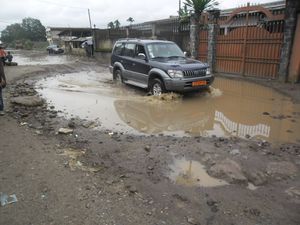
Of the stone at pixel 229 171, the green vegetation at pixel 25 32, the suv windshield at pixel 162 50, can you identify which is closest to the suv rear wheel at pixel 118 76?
the suv windshield at pixel 162 50

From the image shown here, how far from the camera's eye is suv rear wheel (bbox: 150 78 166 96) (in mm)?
8992

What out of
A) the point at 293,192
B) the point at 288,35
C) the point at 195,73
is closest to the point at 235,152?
the point at 293,192

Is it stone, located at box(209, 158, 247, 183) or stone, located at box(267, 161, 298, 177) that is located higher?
stone, located at box(209, 158, 247, 183)

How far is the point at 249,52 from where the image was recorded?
514 inches

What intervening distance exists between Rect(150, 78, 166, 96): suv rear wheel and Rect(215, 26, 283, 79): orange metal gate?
229 inches

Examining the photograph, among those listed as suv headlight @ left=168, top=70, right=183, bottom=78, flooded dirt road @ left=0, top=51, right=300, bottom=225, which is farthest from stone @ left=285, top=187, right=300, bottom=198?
suv headlight @ left=168, top=70, right=183, bottom=78

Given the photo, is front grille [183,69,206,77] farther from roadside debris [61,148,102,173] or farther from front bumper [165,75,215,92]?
roadside debris [61,148,102,173]

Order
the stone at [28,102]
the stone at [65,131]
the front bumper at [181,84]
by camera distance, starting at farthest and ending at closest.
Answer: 1. the front bumper at [181,84]
2. the stone at [28,102]
3. the stone at [65,131]

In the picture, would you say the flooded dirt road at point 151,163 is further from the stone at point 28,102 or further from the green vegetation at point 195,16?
the green vegetation at point 195,16

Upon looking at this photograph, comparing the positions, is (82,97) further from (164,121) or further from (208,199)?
(208,199)

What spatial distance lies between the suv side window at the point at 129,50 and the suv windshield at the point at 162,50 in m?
0.86

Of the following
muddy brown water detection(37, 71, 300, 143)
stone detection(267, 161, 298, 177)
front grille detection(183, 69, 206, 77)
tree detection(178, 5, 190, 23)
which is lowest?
muddy brown water detection(37, 71, 300, 143)

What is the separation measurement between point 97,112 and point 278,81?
7.87m

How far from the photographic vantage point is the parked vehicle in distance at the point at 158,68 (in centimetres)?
860
